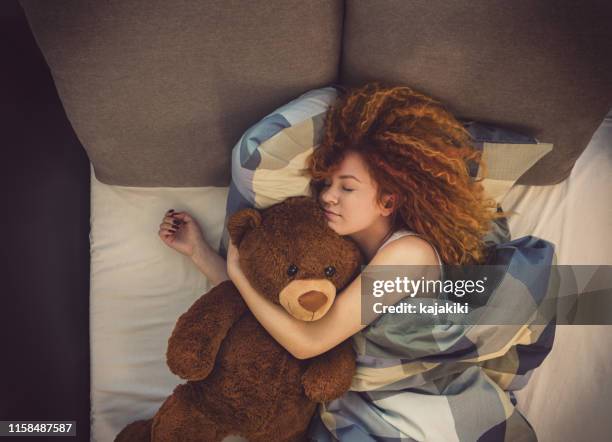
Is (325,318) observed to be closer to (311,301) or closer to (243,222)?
(311,301)

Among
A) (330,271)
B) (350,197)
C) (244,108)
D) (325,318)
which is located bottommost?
(325,318)

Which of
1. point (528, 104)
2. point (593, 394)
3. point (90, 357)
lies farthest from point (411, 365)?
point (90, 357)

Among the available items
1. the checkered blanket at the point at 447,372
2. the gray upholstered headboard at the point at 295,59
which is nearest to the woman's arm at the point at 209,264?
the gray upholstered headboard at the point at 295,59

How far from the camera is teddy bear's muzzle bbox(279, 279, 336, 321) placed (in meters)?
0.76

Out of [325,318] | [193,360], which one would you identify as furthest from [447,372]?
[193,360]

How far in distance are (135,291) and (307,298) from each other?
522 millimetres

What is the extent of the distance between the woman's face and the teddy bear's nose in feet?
0.44

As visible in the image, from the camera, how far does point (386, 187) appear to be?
85 centimetres

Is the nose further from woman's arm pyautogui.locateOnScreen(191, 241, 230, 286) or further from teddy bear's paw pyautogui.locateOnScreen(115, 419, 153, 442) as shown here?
teddy bear's paw pyautogui.locateOnScreen(115, 419, 153, 442)

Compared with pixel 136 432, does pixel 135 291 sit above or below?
above

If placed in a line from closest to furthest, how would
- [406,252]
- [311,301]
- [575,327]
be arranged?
[311,301] < [406,252] < [575,327]

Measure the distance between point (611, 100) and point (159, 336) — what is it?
1.07 meters

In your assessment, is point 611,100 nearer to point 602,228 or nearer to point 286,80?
point 602,228

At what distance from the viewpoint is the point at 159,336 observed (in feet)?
3.51
